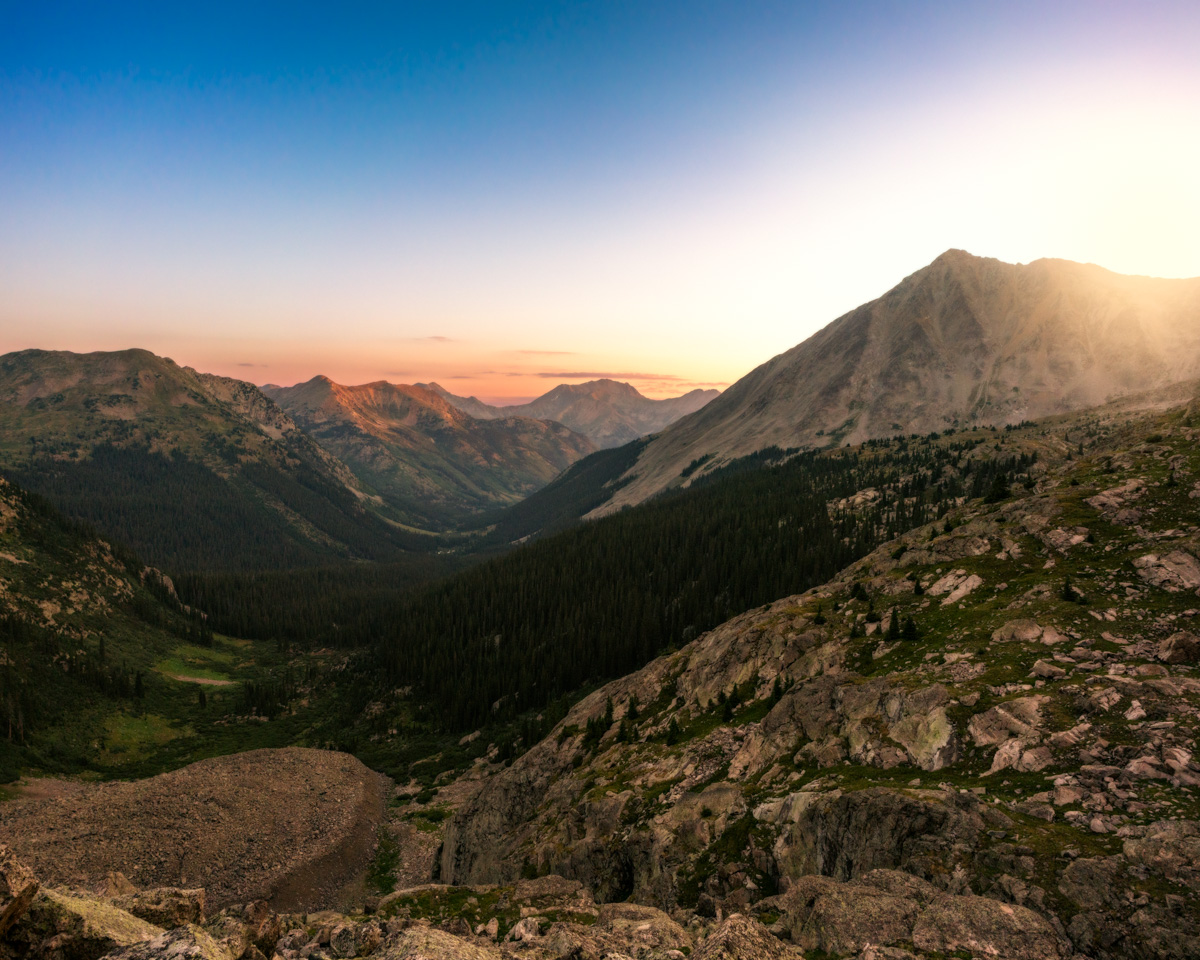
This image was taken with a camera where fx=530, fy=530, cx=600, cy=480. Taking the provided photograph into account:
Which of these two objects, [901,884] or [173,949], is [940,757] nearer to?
[901,884]

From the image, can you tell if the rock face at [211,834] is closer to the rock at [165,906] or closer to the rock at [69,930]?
the rock at [165,906]

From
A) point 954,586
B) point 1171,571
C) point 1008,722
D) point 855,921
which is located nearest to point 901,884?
point 855,921

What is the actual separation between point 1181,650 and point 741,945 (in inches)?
1079

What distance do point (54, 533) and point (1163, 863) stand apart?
218267 mm

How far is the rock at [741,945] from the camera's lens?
53.6 feet

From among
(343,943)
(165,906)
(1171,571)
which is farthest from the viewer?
(1171,571)

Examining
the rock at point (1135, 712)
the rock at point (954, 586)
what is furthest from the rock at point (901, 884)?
the rock at point (954, 586)

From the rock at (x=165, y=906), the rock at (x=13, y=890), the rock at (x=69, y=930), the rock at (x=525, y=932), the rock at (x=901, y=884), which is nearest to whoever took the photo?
the rock at (x=13, y=890)

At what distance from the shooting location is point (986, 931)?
16344 millimetres

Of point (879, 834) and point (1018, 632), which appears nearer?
point (879, 834)

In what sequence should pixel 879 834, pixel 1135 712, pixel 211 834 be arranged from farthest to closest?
pixel 211 834
pixel 1135 712
pixel 879 834

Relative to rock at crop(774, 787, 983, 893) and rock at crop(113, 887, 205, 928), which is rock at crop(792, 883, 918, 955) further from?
rock at crop(113, 887, 205, 928)

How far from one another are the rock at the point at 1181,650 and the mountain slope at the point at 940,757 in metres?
0.12

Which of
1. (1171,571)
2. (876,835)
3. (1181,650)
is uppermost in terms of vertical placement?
(1171,571)
